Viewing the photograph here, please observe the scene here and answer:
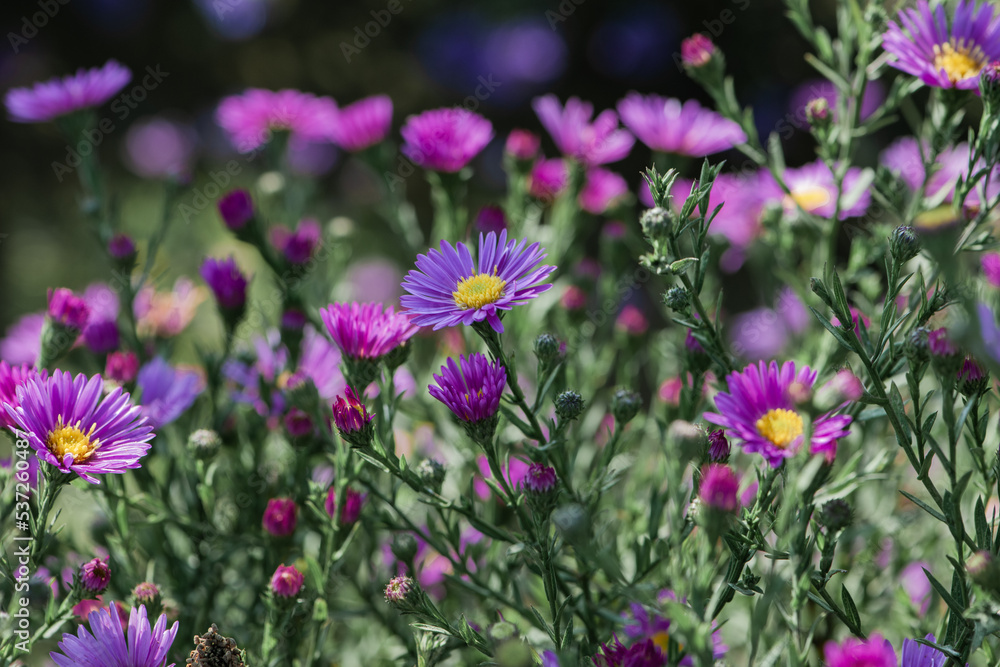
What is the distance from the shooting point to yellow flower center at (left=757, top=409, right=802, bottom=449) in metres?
0.69

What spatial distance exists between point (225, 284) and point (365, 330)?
36cm

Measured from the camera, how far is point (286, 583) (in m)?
0.83

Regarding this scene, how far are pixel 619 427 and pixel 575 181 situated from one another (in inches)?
20.7

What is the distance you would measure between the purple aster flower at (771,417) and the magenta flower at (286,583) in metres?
0.46

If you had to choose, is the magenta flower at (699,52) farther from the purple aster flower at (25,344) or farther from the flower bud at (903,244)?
the purple aster flower at (25,344)

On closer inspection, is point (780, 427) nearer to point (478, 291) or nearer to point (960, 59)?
point (478, 291)

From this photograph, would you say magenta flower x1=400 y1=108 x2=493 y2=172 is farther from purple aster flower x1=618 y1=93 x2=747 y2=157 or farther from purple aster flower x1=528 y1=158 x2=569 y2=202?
purple aster flower x1=618 y1=93 x2=747 y2=157

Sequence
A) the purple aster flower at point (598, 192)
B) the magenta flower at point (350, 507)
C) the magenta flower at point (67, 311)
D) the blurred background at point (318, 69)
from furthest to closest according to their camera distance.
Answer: the blurred background at point (318, 69) → the purple aster flower at point (598, 192) → the magenta flower at point (67, 311) → the magenta flower at point (350, 507)

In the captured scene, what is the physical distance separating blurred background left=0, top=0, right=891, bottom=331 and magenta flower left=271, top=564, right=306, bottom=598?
1.82m

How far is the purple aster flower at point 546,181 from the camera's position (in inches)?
50.8

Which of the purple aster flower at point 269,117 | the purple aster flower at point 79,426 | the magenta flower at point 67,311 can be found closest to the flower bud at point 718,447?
the purple aster flower at point 79,426

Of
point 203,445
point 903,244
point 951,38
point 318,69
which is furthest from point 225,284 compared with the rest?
point 318,69

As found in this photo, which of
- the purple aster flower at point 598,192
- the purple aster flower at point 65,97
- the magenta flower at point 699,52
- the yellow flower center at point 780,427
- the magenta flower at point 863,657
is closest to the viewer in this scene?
the magenta flower at point 863,657

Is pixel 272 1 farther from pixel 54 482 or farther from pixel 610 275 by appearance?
pixel 54 482
